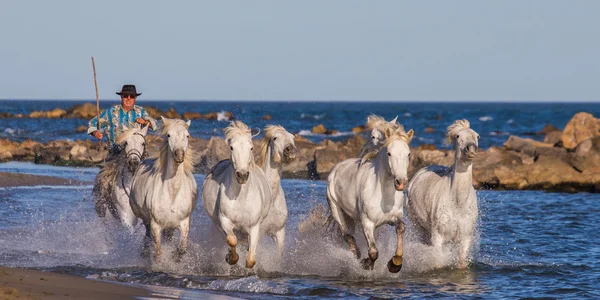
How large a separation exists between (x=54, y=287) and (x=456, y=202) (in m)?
4.61

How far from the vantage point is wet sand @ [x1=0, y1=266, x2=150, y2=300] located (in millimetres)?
7757

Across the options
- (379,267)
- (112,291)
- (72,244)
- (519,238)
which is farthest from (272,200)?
A: (519,238)

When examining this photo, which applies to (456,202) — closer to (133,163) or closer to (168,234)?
(168,234)

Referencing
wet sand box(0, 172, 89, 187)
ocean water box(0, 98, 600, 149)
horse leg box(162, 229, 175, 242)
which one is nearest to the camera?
horse leg box(162, 229, 175, 242)

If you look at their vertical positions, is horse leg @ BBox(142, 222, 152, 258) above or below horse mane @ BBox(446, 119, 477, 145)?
below

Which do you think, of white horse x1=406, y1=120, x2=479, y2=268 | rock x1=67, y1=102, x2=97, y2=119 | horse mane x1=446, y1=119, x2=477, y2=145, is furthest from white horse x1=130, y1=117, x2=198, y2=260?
rock x1=67, y1=102, x2=97, y2=119

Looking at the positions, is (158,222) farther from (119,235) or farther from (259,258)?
(119,235)

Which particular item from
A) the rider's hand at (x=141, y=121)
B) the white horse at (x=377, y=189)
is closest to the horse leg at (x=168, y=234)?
the rider's hand at (x=141, y=121)

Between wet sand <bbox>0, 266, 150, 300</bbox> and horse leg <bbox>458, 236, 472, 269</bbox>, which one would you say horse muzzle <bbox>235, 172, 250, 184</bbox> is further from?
horse leg <bbox>458, 236, 472, 269</bbox>

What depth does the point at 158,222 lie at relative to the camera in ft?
33.2

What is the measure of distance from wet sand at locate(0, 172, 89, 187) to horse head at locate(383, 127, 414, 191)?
12999 millimetres

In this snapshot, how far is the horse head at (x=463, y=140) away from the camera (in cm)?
996

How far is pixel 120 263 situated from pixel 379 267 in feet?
10.4

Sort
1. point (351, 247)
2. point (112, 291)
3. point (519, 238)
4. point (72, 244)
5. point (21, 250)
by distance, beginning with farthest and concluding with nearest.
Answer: point (519, 238)
point (72, 244)
point (21, 250)
point (351, 247)
point (112, 291)
